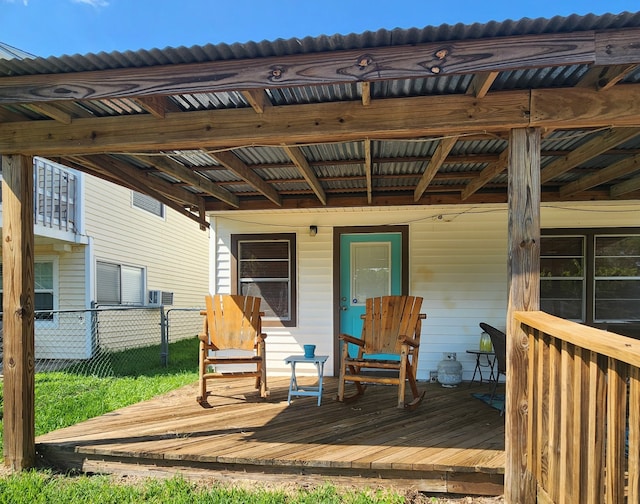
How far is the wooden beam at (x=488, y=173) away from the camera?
11.1 ft

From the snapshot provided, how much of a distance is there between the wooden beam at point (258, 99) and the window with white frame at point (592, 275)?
3.85m

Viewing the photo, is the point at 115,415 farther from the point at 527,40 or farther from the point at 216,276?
the point at 527,40

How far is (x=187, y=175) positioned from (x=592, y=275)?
15.0 ft

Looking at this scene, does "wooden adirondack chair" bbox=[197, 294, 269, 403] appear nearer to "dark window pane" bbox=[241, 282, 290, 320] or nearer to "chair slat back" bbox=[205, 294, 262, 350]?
"chair slat back" bbox=[205, 294, 262, 350]

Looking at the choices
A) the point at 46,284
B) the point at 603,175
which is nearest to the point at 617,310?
the point at 603,175

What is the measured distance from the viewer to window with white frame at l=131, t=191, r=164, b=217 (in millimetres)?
9195

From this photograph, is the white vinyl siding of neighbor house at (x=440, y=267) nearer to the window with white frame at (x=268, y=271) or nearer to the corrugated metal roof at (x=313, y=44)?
the window with white frame at (x=268, y=271)

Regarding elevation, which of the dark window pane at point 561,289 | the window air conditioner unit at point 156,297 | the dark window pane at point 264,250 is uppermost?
the dark window pane at point 264,250

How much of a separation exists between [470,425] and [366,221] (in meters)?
2.65

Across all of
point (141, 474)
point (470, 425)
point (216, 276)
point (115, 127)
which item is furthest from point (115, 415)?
point (470, 425)

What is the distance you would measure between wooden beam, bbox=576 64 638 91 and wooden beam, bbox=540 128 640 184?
697 mm

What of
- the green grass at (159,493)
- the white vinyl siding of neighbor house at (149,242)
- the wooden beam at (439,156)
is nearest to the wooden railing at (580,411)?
the green grass at (159,493)

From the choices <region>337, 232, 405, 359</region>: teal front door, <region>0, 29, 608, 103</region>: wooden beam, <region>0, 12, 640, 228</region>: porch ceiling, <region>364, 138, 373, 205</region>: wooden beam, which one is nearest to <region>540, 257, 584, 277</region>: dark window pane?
<region>337, 232, 405, 359</region>: teal front door

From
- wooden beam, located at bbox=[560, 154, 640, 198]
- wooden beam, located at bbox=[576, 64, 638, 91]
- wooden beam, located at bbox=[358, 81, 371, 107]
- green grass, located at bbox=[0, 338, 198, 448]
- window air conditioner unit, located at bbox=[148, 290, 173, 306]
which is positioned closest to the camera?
wooden beam, located at bbox=[576, 64, 638, 91]
